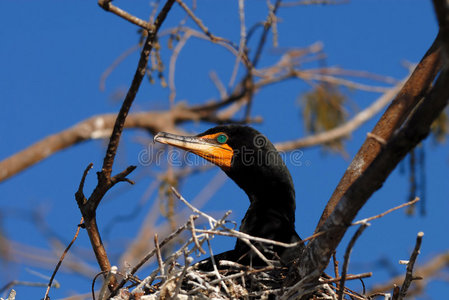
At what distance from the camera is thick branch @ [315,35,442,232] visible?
2990 mm

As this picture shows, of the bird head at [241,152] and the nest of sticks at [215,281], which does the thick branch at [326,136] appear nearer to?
the bird head at [241,152]

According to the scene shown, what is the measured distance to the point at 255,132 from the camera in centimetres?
438

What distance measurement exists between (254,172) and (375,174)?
2008 mm

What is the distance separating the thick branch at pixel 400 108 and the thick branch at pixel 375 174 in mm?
423

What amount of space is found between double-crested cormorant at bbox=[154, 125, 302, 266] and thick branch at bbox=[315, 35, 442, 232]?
86cm

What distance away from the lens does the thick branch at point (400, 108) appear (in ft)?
9.81

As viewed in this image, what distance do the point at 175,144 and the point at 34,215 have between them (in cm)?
298

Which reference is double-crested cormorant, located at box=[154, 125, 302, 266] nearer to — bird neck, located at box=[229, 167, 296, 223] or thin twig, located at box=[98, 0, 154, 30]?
bird neck, located at box=[229, 167, 296, 223]

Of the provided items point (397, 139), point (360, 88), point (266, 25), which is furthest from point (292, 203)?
point (360, 88)

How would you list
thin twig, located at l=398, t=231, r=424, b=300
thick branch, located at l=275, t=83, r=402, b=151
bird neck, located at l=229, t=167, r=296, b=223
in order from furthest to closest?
thick branch, located at l=275, t=83, r=402, b=151 → bird neck, located at l=229, t=167, r=296, b=223 → thin twig, located at l=398, t=231, r=424, b=300

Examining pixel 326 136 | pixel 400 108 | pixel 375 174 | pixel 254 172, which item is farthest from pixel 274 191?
pixel 326 136

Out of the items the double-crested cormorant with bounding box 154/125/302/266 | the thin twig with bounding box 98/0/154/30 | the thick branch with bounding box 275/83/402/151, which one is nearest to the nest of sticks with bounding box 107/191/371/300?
the double-crested cormorant with bounding box 154/125/302/266

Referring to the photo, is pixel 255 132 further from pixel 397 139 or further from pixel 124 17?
pixel 397 139

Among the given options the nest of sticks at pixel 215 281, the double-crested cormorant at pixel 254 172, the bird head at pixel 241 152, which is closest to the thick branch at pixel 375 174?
the nest of sticks at pixel 215 281
